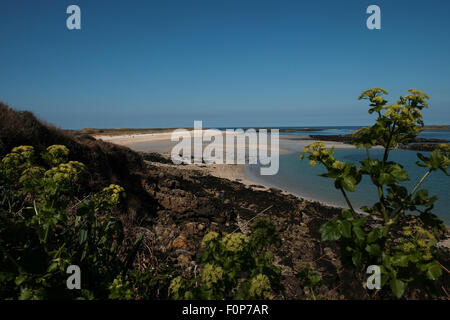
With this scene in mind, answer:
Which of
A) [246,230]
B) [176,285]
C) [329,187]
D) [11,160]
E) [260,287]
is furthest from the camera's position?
[329,187]

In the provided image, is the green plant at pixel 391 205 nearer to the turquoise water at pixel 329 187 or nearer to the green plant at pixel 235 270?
the green plant at pixel 235 270

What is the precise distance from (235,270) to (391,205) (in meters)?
1.34

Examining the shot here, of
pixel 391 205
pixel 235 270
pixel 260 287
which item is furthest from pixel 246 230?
pixel 260 287

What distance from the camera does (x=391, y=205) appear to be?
1.92m

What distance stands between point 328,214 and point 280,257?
492 centimetres

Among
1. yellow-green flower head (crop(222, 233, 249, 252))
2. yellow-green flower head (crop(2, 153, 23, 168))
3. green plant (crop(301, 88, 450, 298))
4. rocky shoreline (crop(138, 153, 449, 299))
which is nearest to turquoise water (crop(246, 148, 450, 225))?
rocky shoreline (crop(138, 153, 449, 299))

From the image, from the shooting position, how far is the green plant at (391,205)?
167cm

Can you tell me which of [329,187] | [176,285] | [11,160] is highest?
[11,160]

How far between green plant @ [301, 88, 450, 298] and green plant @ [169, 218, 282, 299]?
1.45ft

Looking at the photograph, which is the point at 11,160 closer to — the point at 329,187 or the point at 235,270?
the point at 235,270

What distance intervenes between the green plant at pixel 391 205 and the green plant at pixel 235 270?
44cm
